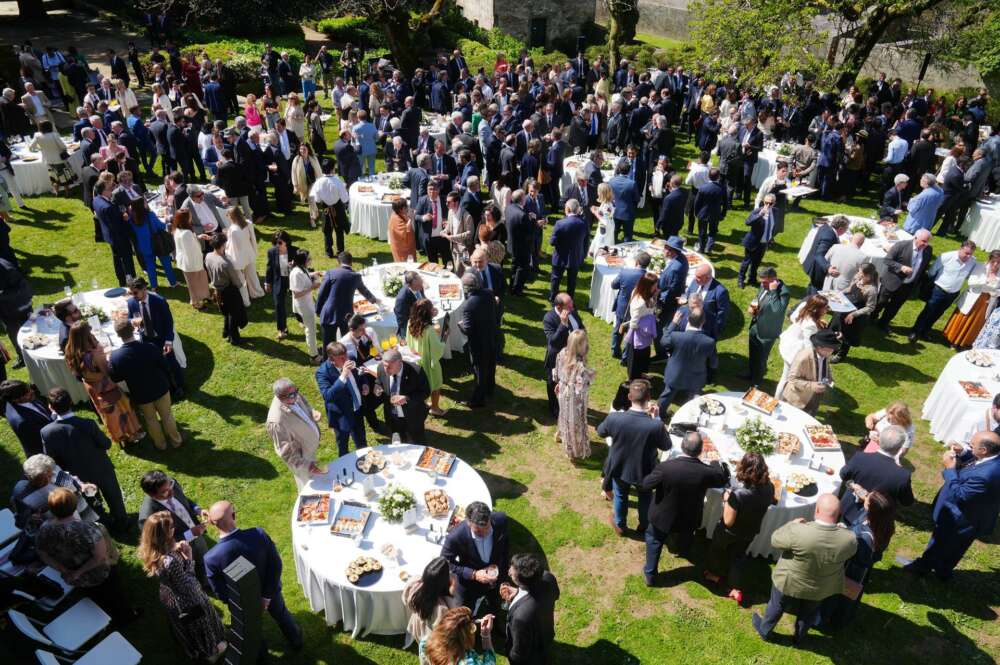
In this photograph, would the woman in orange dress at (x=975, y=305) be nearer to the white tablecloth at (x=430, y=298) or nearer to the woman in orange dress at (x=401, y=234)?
the white tablecloth at (x=430, y=298)

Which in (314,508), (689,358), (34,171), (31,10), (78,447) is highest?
(31,10)

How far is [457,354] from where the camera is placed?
10.5 meters

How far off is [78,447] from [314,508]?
2.54m

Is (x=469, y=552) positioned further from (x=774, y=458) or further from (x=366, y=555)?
(x=774, y=458)

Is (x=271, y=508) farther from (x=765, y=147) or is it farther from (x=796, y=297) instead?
(x=765, y=147)

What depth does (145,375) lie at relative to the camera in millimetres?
7859

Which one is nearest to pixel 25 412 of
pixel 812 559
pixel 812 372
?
pixel 812 559

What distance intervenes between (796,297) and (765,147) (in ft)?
20.2

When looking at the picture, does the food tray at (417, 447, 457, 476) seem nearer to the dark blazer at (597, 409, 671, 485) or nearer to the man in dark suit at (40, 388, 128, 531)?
the dark blazer at (597, 409, 671, 485)

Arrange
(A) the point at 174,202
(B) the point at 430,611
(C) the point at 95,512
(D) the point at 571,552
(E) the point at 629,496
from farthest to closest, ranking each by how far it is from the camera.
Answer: (A) the point at 174,202
(E) the point at 629,496
(D) the point at 571,552
(C) the point at 95,512
(B) the point at 430,611

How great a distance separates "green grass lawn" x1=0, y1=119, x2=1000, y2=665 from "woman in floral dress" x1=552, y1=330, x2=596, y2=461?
343mm

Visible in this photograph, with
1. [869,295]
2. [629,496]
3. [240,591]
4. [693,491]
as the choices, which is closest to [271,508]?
[240,591]

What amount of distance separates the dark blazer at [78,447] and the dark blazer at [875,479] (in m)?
7.47

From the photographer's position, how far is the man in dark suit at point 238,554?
5.20 meters
